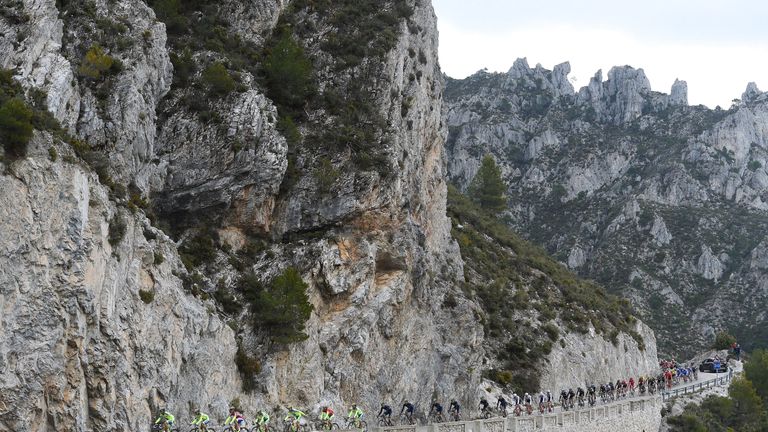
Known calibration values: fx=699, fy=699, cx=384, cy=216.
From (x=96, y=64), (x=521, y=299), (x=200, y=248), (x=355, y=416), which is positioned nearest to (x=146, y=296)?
(x=200, y=248)

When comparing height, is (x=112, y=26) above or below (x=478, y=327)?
above

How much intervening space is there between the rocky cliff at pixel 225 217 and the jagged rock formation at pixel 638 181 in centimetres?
5082

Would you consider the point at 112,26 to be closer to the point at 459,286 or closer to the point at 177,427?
the point at 177,427

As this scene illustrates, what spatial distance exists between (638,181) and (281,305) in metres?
103

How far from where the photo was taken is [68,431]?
74.2 feet

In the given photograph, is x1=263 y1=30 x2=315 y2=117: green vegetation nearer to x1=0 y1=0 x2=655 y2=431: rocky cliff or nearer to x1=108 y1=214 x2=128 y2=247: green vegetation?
x1=0 y1=0 x2=655 y2=431: rocky cliff

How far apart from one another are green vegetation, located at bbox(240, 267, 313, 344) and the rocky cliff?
0.38ft

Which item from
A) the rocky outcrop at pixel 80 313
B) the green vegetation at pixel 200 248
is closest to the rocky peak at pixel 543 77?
the green vegetation at pixel 200 248

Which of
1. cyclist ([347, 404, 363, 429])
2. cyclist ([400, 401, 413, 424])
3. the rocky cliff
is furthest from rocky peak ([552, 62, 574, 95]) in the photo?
cyclist ([347, 404, 363, 429])

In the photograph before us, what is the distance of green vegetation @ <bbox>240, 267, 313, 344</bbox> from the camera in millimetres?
33562

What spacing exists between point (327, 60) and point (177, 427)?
28.9 metres

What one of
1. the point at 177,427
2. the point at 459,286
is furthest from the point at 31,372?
the point at 459,286

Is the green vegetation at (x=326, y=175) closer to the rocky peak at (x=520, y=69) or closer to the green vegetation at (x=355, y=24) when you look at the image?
the green vegetation at (x=355, y=24)

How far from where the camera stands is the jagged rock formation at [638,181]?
100 metres
